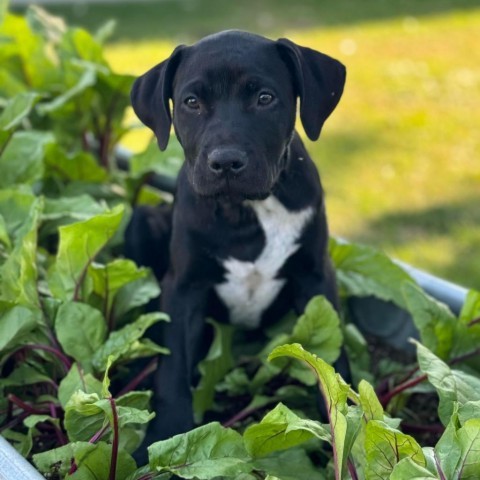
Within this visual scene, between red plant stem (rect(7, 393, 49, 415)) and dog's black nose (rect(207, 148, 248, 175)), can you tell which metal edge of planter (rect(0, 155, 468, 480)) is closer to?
dog's black nose (rect(207, 148, 248, 175))

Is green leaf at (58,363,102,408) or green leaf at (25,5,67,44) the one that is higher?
green leaf at (25,5,67,44)

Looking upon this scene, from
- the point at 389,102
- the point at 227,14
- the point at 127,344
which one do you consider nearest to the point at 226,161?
the point at 127,344

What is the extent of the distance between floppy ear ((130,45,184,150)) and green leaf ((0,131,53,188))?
69 cm

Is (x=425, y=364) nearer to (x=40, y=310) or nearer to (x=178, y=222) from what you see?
(x=178, y=222)

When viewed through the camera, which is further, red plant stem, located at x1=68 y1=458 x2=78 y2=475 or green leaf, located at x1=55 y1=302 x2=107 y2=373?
green leaf, located at x1=55 y1=302 x2=107 y2=373

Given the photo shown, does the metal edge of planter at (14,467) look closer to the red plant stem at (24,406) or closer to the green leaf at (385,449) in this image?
the red plant stem at (24,406)

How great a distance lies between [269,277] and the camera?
296 centimetres

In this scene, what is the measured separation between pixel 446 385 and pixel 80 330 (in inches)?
41.9

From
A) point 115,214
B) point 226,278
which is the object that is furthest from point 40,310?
point 226,278

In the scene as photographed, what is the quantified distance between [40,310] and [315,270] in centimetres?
84

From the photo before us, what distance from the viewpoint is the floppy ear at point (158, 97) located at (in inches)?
111

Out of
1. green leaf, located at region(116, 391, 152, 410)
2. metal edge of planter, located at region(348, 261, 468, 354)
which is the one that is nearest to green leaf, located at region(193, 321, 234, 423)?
green leaf, located at region(116, 391, 152, 410)

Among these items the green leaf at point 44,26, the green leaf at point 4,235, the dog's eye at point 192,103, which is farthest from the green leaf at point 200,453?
the green leaf at point 44,26

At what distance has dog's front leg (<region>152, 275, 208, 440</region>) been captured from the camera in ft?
9.58
